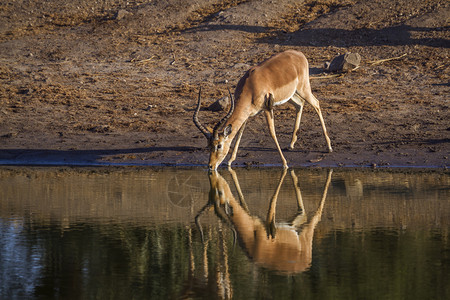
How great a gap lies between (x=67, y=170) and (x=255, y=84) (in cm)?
356

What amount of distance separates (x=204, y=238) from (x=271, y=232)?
73cm

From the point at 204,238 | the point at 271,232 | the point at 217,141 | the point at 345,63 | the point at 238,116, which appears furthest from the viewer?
the point at 345,63

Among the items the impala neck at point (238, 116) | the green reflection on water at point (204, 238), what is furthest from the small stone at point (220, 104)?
the green reflection on water at point (204, 238)

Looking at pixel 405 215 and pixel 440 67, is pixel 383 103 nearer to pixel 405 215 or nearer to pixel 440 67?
pixel 440 67

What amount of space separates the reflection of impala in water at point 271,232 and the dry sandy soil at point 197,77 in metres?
4.16

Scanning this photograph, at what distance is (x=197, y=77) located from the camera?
1917 cm

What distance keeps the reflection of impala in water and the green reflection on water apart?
67 millimetres

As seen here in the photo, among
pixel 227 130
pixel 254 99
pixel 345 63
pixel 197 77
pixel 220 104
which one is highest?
pixel 345 63

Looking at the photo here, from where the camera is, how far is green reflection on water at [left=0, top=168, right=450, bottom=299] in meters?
5.76

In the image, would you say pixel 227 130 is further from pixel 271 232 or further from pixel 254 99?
pixel 271 232

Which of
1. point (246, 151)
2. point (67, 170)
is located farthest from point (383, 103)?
point (67, 170)

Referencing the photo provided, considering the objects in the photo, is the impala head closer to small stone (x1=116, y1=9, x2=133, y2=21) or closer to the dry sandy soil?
the dry sandy soil

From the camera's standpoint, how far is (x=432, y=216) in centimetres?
859

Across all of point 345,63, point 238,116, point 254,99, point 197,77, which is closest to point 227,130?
point 238,116
